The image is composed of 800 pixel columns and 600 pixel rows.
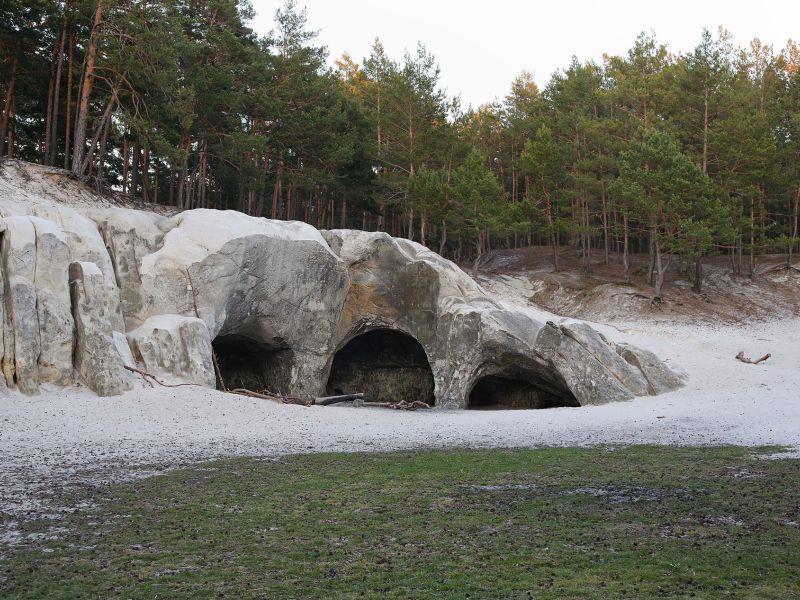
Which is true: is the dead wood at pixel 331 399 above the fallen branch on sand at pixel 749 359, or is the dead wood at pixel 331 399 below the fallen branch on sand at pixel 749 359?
below

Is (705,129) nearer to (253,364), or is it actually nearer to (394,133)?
(394,133)

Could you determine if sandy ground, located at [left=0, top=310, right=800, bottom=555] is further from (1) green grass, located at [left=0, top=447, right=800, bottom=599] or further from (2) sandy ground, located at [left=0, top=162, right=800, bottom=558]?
(1) green grass, located at [left=0, top=447, right=800, bottom=599]

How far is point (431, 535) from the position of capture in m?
8.56

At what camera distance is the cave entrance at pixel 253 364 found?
31.0 m

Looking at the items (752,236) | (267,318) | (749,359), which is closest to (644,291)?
(752,236)

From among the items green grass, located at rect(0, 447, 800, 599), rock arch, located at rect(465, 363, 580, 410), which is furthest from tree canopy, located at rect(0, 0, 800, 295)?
green grass, located at rect(0, 447, 800, 599)

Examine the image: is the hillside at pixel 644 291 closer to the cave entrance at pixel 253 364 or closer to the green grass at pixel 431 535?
the cave entrance at pixel 253 364

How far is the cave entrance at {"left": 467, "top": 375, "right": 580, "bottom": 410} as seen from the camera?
103 feet

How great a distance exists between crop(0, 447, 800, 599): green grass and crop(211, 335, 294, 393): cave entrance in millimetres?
17720

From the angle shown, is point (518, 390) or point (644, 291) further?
point (644, 291)

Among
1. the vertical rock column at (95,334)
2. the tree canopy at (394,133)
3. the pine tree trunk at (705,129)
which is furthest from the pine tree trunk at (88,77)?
the pine tree trunk at (705,129)

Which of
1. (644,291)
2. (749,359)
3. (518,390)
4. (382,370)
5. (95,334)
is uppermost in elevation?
(644,291)

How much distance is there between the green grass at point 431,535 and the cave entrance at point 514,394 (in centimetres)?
1814

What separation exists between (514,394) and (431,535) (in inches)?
1002
